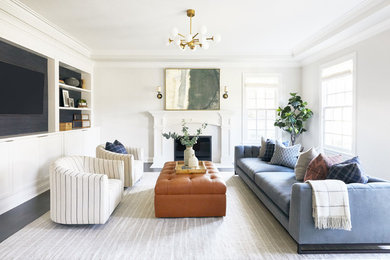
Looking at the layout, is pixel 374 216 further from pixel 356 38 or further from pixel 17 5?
pixel 17 5

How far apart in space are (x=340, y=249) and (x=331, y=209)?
509mm

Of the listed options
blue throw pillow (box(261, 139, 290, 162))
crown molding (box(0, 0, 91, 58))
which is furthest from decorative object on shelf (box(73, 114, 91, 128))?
blue throw pillow (box(261, 139, 290, 162))

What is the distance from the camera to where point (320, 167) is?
301cm

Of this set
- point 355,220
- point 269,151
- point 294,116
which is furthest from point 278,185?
point 294,116

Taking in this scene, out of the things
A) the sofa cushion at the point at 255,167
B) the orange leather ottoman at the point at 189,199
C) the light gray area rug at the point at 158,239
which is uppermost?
the sofa cushion at the point at 255,167

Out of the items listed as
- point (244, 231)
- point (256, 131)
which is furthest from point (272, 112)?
point (244, 231)

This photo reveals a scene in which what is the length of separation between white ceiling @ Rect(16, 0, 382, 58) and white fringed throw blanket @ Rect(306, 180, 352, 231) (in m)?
2.90

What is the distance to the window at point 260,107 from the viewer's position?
709 cm

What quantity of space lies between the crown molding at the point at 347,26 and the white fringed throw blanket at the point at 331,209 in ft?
9.40

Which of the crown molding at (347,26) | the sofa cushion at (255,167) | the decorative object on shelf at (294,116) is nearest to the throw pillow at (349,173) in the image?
the sofa cushion at (255,167)

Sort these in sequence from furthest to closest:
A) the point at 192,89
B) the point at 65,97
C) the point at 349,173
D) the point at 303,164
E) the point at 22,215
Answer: the point at 192,89
the point at 65,97
the point at 303,164
the point at 22,215
the point at 349,173

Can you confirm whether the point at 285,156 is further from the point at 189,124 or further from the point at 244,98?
the point at 189,124

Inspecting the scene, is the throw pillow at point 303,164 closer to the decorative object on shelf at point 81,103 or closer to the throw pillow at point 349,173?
the throw pillow at point 349,173

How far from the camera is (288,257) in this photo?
7.83 feet
